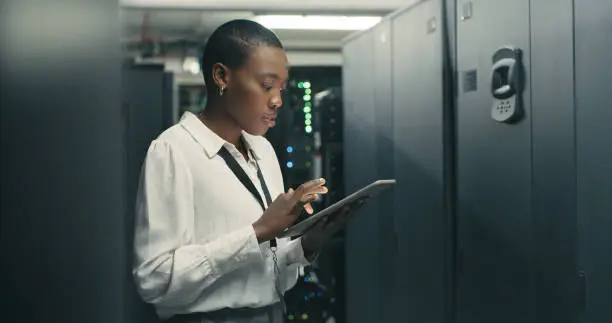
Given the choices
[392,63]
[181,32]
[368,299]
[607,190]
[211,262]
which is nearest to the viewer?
[211,262]

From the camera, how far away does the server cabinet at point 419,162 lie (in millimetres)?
2252

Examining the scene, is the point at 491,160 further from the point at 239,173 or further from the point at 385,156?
the point at 239,173

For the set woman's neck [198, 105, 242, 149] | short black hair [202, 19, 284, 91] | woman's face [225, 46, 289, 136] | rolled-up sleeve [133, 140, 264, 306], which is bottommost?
rolled-up sleeve [133, 140, 264, 306]

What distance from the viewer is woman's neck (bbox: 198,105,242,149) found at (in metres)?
1.18

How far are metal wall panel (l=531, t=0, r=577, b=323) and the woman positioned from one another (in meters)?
0.67

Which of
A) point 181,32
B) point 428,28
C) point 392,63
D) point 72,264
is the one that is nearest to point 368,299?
point 392,63

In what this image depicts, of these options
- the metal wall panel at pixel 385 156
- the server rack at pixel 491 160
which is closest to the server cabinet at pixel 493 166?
the server rack at pixel 491 160

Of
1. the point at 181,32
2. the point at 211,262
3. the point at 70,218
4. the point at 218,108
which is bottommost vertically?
the point at 211,262

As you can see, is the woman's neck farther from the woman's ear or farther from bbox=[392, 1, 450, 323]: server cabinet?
bbox=[392, 1, 450, 323]: server cabinet

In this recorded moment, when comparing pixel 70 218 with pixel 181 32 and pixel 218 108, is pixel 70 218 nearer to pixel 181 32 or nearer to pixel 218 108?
pixel 218 108

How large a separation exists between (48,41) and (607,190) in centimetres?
120

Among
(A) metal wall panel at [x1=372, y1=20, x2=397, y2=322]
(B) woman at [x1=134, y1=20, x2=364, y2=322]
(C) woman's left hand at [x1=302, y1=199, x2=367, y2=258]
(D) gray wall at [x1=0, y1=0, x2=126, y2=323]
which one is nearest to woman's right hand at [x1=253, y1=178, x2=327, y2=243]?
(B) woman at [x1=134, y1=20, x2=364, y2=322]

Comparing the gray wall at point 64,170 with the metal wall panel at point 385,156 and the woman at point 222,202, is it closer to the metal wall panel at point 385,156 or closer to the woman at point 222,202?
the woman at point 222,202

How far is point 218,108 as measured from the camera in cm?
119
